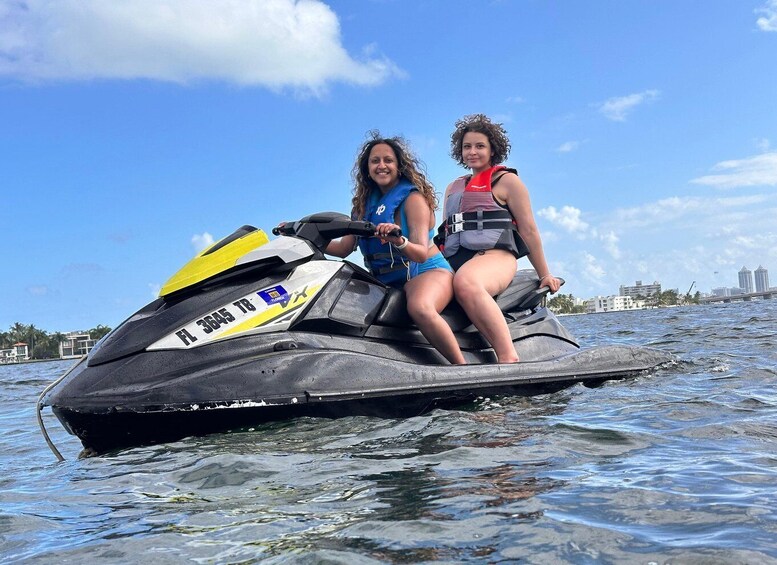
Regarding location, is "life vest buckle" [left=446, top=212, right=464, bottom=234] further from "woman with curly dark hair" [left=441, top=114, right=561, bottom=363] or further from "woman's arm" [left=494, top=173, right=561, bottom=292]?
"woman's arm" [left=494, top=173, right=561, bottom=292]

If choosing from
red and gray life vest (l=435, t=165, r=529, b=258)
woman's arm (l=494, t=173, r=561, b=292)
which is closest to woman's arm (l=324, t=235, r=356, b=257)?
red and gray life vest (l=435, t=165, r=529, b=258)

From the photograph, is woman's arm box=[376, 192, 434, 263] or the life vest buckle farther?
the life vest buckle

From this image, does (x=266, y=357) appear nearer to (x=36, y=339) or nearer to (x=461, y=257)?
(x=461, y=257)

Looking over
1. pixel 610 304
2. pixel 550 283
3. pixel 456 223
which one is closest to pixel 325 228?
pixel 456 223

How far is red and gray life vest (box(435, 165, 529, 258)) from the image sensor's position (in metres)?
4.31

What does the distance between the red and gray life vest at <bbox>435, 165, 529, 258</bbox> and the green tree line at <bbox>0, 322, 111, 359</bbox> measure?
9046 cm

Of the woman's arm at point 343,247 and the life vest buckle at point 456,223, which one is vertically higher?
the life vest buckle at point 456,223

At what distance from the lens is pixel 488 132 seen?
4.46 metres

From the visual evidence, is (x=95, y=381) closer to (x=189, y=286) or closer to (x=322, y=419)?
(x=189, y=286)

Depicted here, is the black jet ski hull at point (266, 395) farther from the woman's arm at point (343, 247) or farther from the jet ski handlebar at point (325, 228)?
the woman's arm at point (343, 247)

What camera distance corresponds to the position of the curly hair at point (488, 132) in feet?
14.6

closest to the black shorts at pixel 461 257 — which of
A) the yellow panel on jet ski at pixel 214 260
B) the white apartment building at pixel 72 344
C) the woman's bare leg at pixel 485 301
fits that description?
the woman's bare leg at pixel 485 301

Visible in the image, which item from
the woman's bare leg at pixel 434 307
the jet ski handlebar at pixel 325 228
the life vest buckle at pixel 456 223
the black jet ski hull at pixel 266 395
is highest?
the life vest buckle at pixel 456 223

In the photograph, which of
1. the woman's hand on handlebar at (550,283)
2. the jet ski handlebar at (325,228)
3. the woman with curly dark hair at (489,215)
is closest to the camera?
the jet ski handlebar at (325,228)
